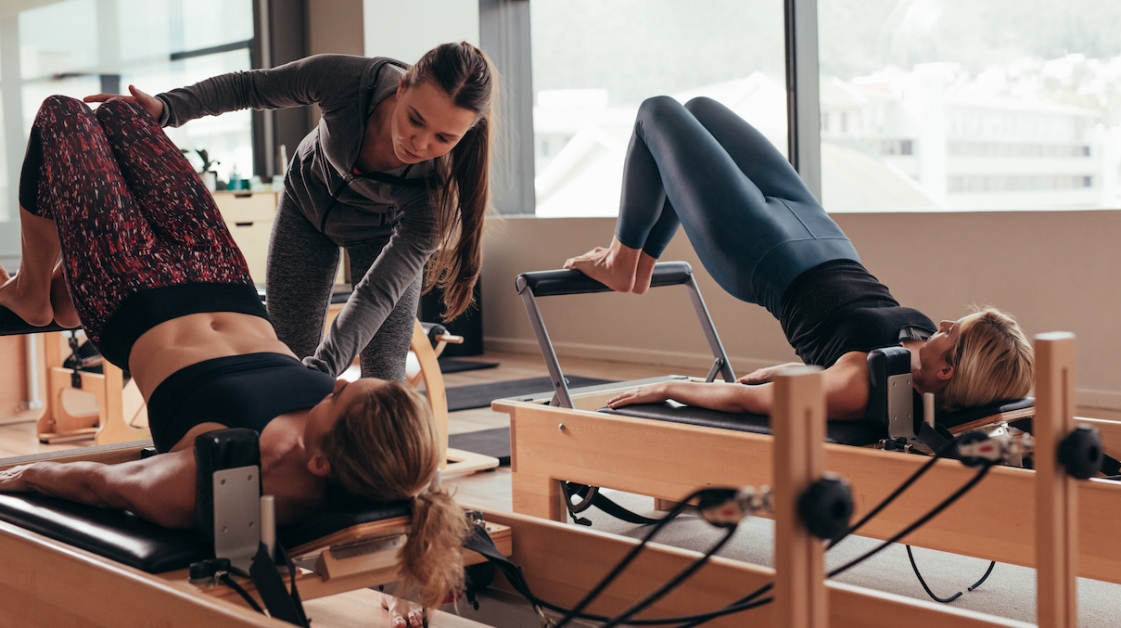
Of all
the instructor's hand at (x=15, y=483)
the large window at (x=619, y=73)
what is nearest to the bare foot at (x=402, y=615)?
the instructor's hand at (x=15, y=483)

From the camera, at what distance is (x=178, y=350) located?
62.0 inches

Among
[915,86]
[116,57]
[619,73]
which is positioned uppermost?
[116,57]

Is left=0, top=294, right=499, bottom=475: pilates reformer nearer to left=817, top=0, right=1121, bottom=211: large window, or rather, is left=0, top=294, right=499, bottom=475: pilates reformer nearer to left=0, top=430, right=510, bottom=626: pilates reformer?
left=0, top=430, right=510, bottom=626: pilates reformer

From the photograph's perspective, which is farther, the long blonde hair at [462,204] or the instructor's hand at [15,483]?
the long blonde hair at [462,204]

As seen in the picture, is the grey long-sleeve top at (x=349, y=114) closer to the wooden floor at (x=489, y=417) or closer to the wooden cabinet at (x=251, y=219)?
the wooden floor at (x=489, y=417)

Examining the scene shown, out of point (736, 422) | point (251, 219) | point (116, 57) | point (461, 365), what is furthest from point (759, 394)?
point (116, 57)

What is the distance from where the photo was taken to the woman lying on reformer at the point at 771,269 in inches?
76.4

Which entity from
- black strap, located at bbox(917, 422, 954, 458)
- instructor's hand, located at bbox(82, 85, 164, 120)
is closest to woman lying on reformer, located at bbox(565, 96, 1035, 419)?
black strap, located at bbox(917, 422, 954, 458)

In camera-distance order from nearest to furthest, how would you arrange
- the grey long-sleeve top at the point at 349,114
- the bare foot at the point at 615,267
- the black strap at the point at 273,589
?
1. the black strap at the point at 273,589
2. the grey long-sleeve top at the point at 349,114
3. the bare foot at the point at 615,267

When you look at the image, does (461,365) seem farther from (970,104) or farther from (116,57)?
(970,104)

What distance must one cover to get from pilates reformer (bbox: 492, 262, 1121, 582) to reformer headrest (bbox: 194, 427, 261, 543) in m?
0.97

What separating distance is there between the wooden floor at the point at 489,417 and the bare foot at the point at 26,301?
925 mm

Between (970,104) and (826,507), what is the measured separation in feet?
13.1

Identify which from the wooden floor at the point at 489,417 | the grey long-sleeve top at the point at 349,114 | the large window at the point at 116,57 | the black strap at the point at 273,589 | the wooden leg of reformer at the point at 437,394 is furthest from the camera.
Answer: the large window at the point at 116,57
